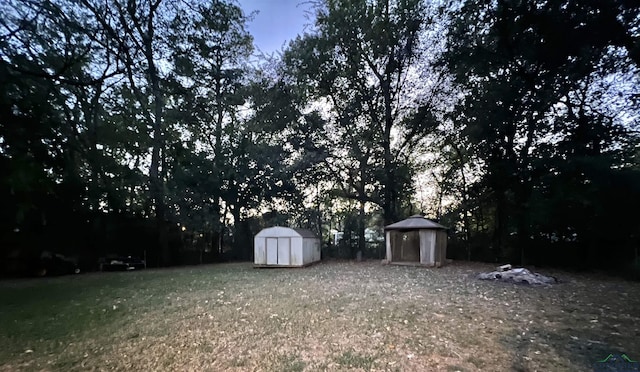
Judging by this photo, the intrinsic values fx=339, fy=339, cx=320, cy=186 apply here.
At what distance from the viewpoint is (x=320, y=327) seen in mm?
4551

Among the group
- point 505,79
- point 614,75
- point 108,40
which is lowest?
point 108,40

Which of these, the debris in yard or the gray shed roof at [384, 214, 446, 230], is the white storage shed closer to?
the gray shed roof at [384, 214, 446, 230]

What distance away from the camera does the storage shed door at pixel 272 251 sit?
1300 cm

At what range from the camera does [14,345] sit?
3.93 metres

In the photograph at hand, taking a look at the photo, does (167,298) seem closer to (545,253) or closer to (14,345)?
(14,345)

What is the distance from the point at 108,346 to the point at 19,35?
4.48m

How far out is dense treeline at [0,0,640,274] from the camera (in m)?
5.77

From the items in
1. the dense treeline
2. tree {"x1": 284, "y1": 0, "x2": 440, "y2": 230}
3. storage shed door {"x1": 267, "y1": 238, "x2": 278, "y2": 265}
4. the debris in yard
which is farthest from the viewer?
tree {"x1": 284, "y1": 0, "x2": 440, "y2": 230}

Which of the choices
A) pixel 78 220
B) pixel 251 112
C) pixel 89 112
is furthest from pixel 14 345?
pixel 251 112

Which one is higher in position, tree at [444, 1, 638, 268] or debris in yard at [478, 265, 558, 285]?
tree at [444, 1, 638, 268]

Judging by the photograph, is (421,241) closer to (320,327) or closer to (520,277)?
(520,277)

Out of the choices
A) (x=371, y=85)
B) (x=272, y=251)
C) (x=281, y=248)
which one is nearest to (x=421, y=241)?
(x=281, y=248)

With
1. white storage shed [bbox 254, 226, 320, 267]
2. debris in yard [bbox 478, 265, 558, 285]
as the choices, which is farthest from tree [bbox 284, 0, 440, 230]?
debris in yard [bbox 478, 265, 558, 285]

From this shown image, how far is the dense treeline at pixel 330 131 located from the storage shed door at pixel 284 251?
3780mm
